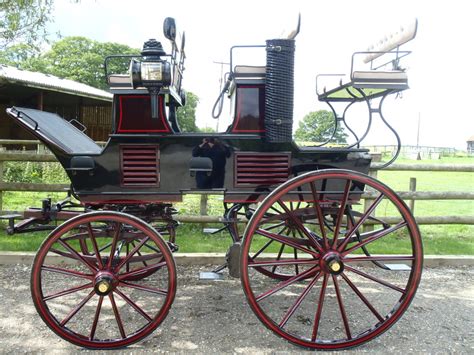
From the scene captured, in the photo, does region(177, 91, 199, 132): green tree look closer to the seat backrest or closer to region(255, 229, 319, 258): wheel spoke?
the seat backrest

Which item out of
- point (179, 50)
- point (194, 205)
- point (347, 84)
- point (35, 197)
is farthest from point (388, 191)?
point (35, 197)

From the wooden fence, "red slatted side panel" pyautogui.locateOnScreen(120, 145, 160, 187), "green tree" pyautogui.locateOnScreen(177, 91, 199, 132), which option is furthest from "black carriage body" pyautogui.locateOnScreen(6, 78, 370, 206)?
"green tree" pyautogui.locateOnScreen(177, 91, 199, 132)

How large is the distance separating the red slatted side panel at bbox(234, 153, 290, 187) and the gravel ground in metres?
0.94

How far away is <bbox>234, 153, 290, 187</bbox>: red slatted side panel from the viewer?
2.50 metres

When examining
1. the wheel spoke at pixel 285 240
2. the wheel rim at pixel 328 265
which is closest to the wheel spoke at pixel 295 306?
the wheel rim at pixel 328 265

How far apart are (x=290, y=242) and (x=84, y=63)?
3596 centimetres

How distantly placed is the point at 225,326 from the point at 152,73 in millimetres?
1627

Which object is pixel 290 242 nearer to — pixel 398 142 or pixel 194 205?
pixel 398 142

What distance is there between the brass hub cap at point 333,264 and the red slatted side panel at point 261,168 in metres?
0.57

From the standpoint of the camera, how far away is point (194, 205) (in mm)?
5898

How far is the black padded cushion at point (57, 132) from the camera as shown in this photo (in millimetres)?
2387

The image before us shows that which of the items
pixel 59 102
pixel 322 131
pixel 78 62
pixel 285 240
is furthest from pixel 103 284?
pixel 78 62

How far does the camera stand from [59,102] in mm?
15312

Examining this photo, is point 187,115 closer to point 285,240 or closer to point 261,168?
point 261,168
